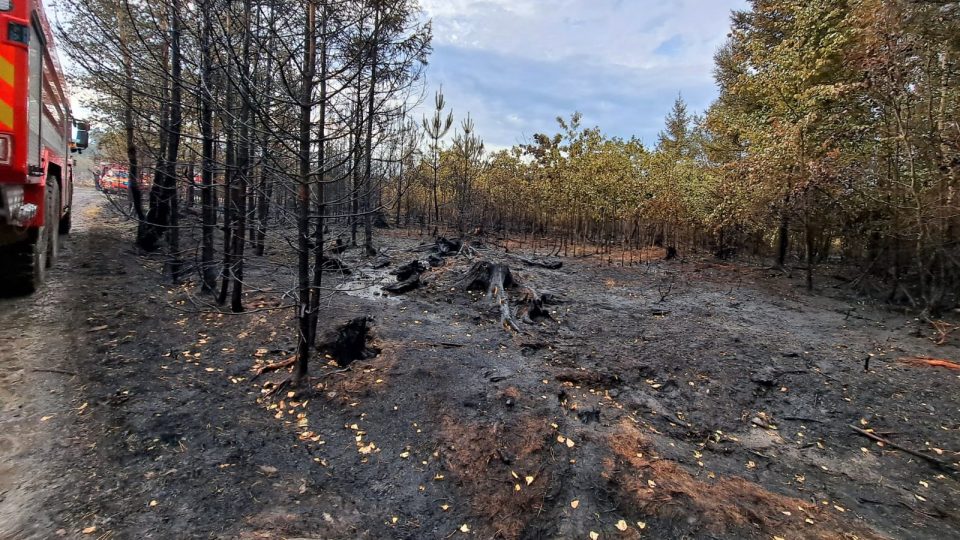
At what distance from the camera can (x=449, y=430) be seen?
328 cm

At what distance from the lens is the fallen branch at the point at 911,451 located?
11.1ft

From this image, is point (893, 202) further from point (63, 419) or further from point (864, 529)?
point (63, 419)

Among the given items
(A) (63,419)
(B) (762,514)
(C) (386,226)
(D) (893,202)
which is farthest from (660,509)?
(C) (386,226)

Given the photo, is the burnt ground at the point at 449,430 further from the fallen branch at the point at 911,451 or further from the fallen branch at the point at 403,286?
the fallen branch at the point at 403,286

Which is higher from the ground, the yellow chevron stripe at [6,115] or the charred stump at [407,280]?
the yellow chevron stripe at [6,115]

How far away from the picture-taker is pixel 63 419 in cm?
293

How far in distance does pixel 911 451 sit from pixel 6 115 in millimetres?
8628

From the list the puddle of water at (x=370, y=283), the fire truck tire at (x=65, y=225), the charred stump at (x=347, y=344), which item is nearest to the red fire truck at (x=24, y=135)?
the charred stump at (x=347, y=344)

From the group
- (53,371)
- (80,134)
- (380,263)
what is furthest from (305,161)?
(80,134)

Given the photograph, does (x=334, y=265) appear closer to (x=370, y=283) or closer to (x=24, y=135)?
(x=370, y=283)

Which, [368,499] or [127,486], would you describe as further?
[368,499]

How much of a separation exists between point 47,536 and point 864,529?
461 cm

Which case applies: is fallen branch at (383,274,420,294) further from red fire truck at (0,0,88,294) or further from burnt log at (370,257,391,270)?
red fire truck at (0,0,88,294)

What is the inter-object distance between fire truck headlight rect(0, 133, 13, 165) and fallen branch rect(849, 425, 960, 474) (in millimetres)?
8334
